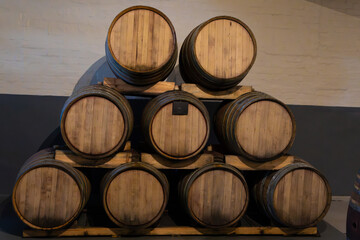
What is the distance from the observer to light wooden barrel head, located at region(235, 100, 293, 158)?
134 inches

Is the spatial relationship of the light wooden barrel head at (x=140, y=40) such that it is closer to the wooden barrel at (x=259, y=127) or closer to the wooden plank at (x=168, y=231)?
the wooden barrel at (x=259, y=127)

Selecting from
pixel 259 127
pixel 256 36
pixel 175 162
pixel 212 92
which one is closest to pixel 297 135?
pixel 256 36

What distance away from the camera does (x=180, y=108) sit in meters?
3.30

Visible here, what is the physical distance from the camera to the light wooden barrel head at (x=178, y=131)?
10.8 feet

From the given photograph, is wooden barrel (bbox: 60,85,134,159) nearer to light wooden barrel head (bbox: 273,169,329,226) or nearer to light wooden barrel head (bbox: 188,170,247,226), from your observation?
light wooden barrel head (bbox: 188,170,247,226)

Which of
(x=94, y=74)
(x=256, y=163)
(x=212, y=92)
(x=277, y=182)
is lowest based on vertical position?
(x=277, y=182)

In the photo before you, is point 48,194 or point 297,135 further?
point 297,135

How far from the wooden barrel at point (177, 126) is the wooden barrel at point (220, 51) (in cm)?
36

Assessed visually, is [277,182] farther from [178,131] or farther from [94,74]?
[94,74]

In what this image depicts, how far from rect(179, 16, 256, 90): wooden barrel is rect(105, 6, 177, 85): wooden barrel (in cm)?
27

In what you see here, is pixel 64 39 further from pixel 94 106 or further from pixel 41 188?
pixel 41 188

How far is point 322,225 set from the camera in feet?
12.9

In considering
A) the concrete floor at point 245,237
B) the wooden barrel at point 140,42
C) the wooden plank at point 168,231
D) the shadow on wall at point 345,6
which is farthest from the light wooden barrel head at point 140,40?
the shadow on wall at point 345,6

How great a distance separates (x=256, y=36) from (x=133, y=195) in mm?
2889
